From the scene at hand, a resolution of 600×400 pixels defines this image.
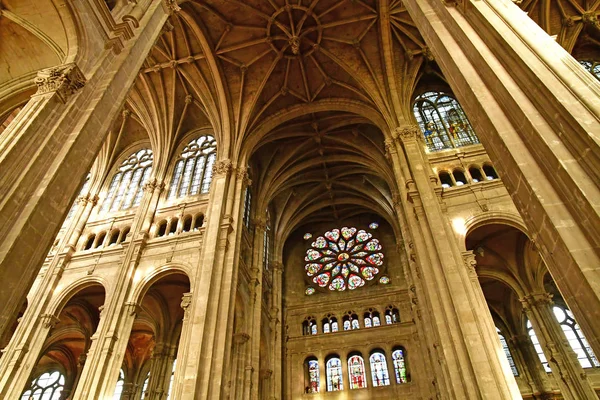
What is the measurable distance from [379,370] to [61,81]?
18.7 m

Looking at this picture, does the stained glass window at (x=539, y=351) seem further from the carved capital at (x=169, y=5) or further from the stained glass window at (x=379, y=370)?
the carved capital at (x=169, y=5)

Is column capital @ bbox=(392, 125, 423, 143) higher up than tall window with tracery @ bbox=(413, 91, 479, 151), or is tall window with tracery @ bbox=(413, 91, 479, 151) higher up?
tall window with tracery @ bbox=(413, 91, 479, 151)

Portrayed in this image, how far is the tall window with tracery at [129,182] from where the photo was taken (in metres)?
20.1

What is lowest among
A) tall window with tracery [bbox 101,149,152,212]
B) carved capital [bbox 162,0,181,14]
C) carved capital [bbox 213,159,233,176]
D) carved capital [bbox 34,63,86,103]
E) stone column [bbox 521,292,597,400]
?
stone column [bbox 521,292,597,400]

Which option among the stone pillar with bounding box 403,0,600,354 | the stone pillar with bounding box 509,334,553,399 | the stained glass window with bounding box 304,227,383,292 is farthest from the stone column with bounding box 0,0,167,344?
the stained glass window with bounding box 304,227,383,292

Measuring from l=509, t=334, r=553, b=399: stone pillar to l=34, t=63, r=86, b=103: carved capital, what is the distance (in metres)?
18.6

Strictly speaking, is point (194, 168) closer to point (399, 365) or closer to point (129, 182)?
point (129, 182)

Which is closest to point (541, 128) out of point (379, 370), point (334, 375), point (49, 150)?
point (49, 150)

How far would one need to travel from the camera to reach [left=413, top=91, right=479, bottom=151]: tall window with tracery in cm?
1750

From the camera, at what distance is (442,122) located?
1862 centimetres

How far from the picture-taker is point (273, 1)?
18297mm

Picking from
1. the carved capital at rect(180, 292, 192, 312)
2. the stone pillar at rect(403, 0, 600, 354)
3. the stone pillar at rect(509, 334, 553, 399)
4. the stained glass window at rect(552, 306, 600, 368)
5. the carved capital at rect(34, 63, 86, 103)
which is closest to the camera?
the stone pillar at rect(403, 0, 600, 354)

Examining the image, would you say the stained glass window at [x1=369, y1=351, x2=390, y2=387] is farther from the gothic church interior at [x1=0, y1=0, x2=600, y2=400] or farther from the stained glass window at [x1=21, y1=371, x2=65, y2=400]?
the stained glass window at [x1=21, y1=371, x2=65, y2=400]

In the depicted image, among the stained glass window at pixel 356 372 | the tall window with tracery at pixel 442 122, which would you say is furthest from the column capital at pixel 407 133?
the stained glass window at pixel 356 372
